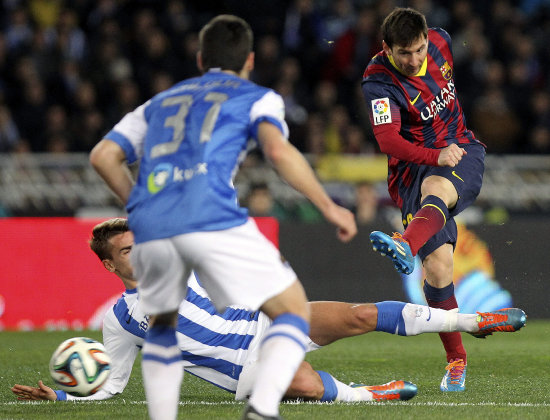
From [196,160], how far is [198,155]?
0.02m

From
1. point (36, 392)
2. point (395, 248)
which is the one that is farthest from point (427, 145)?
point (36, 392)

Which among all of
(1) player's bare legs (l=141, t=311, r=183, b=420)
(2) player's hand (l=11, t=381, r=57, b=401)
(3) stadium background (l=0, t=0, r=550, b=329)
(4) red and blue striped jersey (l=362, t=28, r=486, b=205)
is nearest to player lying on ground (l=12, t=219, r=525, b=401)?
(2) player's hand (l=11, t=381, r=57, b=401)

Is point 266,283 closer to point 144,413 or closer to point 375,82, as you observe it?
point 144,413

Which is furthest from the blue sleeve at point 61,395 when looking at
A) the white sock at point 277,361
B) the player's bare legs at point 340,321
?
the white sock at point 277,361

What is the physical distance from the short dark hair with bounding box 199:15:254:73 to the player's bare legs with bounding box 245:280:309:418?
2.82ft

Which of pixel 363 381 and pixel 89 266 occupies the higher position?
pixel 363 381

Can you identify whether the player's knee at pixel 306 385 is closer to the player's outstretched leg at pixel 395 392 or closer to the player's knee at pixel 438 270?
the player's outstretched leg at pixel 395 392

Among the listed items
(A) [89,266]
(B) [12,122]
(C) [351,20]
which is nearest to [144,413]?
(A) [89,266]

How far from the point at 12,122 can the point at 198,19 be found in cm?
310

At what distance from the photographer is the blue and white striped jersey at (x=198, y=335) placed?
499cm

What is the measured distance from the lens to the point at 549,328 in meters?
9.78

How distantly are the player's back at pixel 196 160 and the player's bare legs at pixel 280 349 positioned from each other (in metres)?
0.32

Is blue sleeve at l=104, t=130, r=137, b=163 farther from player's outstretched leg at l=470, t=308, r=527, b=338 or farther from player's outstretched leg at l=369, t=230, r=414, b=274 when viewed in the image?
player's outstretched leg at l=470, t=308, r=527, b=338

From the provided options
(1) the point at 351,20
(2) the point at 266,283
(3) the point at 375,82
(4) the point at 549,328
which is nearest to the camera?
(2) the point at 266,283
